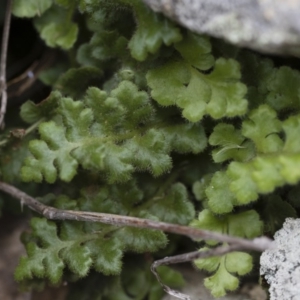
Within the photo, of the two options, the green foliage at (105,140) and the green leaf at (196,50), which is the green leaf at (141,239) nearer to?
the green foliage at (105,140)

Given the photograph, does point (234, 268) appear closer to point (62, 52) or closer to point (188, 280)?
point (188, 280)

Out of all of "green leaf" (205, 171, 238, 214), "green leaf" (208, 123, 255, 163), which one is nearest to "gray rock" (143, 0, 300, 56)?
"green leaf" (208, 123, 255, 163)

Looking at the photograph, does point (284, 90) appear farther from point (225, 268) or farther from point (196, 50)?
point (225, 268)

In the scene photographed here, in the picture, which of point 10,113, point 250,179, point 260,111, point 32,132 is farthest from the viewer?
point 10,113

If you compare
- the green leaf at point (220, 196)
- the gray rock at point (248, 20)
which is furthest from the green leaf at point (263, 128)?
the gray rock at point (248, 20)

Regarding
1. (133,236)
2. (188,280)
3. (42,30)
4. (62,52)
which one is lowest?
(188,280)

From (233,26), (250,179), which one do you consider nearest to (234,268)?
(250,179)
